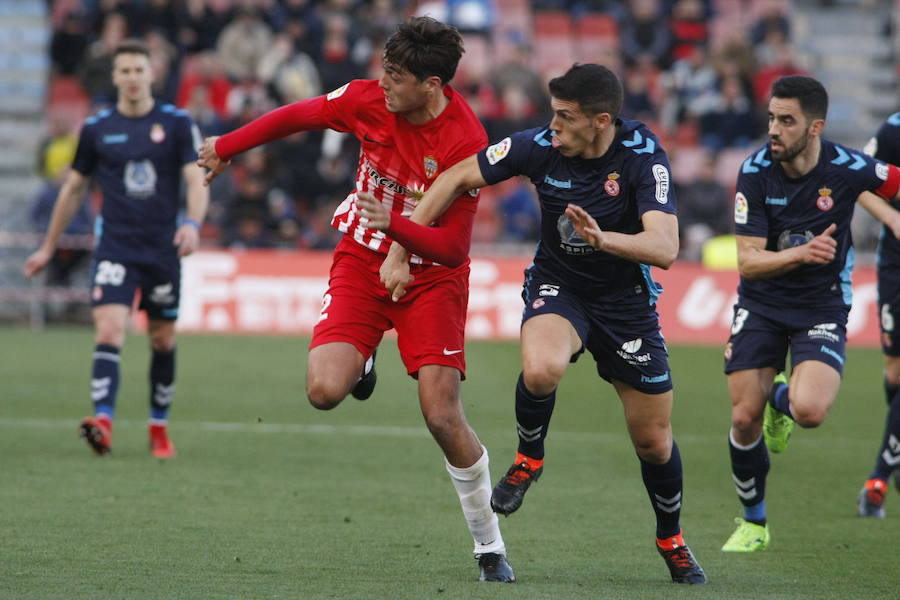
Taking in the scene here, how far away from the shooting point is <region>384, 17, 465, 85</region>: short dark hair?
19.6ft

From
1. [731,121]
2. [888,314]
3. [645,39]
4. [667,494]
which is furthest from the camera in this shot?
[645,39]

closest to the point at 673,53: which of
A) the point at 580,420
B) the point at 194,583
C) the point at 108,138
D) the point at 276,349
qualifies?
the point at 276,349

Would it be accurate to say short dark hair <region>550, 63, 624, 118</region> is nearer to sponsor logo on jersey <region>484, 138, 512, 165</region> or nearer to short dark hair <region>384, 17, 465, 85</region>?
sponsor logo on jersey <region>484, 138, 512, 165</region>

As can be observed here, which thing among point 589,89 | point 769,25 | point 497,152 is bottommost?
point 497,152

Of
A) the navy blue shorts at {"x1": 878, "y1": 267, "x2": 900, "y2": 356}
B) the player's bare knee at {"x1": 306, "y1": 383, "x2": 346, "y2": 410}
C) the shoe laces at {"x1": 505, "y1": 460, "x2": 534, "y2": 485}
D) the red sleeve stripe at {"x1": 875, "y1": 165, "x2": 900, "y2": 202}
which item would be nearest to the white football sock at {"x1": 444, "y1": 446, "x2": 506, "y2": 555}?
the shoe laces at {"x1": 505, "y1": 460, "x2": 534, "y2": 485}

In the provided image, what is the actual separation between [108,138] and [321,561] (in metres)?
4.27

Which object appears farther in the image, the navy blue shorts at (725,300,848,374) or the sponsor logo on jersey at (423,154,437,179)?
the navy blue shorts at (725,300,848,374)

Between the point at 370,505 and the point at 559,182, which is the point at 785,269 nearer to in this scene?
the point at 559,182

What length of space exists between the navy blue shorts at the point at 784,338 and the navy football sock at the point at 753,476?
0.42 m

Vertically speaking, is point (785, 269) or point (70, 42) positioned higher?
point (70, 42)

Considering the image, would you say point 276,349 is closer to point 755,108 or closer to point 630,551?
point 755,108

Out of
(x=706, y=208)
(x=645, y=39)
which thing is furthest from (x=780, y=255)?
(x=645, y=39)

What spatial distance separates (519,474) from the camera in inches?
237

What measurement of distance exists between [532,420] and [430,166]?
121 centimetres
